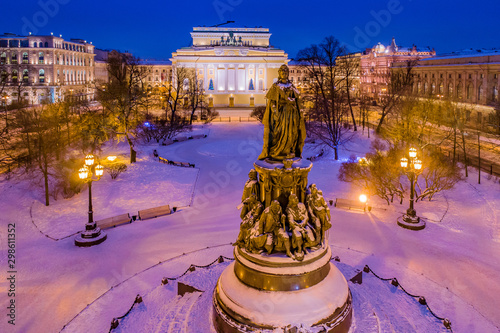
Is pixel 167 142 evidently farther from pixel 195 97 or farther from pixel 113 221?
pixel 195 97

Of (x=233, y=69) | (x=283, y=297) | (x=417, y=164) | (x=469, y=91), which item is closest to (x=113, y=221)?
(x=283, y=297)

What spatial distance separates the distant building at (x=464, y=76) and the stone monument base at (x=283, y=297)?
132 feet

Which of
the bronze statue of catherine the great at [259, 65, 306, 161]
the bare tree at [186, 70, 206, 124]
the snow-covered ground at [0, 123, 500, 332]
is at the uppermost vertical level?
the bare tree at [186, 70, 206, 124]

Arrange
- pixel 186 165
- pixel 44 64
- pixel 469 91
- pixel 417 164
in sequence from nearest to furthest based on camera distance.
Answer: pixel 417 164
pixel 186 165
pixel 469 91
pixel 44 64

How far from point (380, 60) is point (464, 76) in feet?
120

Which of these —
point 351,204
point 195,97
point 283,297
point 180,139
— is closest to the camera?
point 283,297

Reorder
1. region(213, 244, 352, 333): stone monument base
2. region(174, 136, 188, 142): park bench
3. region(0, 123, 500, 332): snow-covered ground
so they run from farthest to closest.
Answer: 1. region(174, 136, 188, 142): park bench
2. region(0, 123, 500, 332): snow-covered ground
3. region(213, 244, 352, 333): stone monument base

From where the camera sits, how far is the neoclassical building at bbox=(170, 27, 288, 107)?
2891 inches

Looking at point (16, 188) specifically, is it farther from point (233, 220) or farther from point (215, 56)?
point (215, 56)

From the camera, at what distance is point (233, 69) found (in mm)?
75625

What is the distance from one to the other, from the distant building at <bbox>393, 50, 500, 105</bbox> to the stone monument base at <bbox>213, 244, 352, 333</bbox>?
132 feet

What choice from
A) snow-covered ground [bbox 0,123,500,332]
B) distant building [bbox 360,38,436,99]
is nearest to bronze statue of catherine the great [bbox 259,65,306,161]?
snow-covered ground [bbox 0,123,500,332]

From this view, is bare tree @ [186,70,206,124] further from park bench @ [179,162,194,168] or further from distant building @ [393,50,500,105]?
distant building @ [393,50,500,105]

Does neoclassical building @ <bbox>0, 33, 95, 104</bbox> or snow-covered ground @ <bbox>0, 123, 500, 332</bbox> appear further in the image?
neoclassical building @ <bbox>0, 33, 95, 104</bbox>
